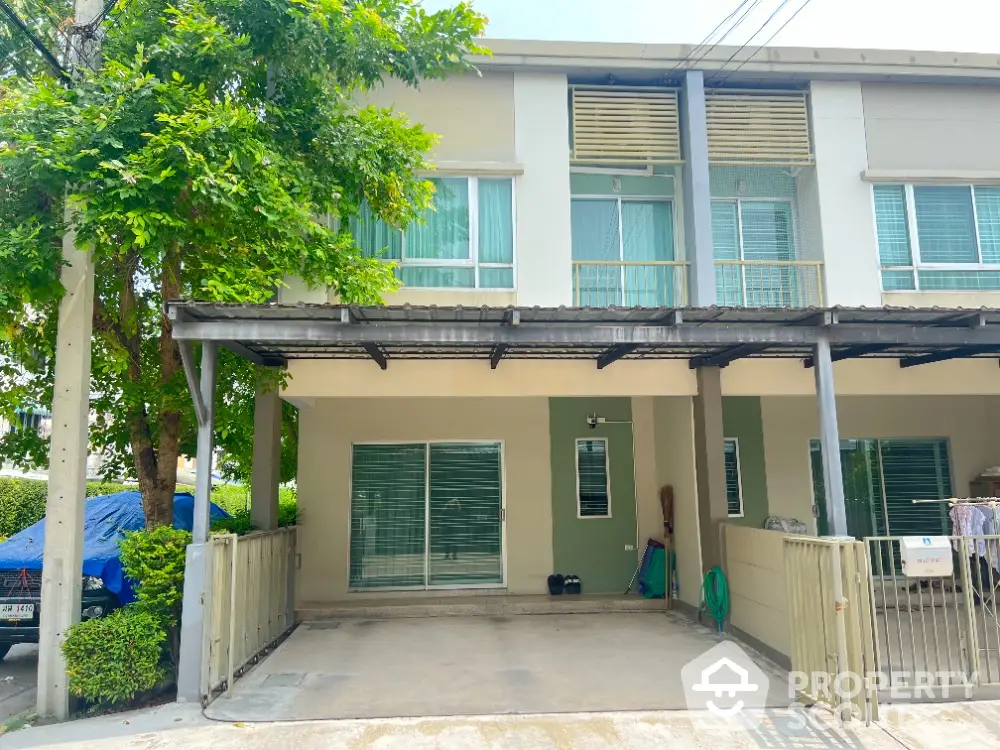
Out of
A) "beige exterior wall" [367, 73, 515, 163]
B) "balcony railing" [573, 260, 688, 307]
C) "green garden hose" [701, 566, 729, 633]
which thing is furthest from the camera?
"balcony railing" [573, 260, 688, 307]

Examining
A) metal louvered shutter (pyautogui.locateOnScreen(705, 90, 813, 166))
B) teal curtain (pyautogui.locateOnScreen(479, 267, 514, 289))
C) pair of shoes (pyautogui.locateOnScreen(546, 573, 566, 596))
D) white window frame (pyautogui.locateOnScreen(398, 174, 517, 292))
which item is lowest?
pair of shoes (pyautogui.locateOnScreen(546, 573, 566, 596))

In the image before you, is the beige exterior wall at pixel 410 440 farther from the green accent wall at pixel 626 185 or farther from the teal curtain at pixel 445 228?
the green accent wall at pixel 626 185

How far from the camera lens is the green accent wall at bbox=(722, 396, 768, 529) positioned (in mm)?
9445

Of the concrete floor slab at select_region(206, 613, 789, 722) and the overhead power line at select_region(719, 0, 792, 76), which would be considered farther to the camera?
the overhead power line at select_region(719, 0, 792, 76)

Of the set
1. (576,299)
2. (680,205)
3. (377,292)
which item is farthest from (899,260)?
(377,292)

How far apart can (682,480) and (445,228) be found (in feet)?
14.3

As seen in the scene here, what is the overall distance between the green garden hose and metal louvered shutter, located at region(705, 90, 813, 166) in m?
5.26

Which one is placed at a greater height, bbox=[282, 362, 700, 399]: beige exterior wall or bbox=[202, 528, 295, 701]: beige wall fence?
bbox=[282, 362, 700, 399]: beige exterior wall

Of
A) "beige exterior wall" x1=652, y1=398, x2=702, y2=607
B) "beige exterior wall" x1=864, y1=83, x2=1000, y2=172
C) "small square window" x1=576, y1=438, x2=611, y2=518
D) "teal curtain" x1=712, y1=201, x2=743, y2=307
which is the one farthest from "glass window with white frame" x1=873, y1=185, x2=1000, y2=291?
"small square window" x1=576, y1=438, x2=611, y2=518

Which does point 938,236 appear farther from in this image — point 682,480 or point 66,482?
point 66,482

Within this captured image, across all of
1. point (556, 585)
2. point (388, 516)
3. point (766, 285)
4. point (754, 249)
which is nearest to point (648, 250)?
point (754, 249)

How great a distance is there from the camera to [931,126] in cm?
916

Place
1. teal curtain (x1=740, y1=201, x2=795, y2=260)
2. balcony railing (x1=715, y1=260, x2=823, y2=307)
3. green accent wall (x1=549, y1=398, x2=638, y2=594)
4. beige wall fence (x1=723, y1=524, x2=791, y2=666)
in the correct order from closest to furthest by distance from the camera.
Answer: beige wall fence (x1=723, y1=524, x2=791, y2=666) < balcony railing (x1=715, y1=260, x2=823, y2=307) < teal curtain (x1=740, y1=201, x2=795, y2=260) < green accent wall (x1=549, y1=398, x2=638, y2=594)

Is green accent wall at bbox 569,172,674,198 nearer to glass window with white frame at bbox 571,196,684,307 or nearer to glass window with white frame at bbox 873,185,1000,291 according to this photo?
glass window with white frame at bbox 571,196,684,307
